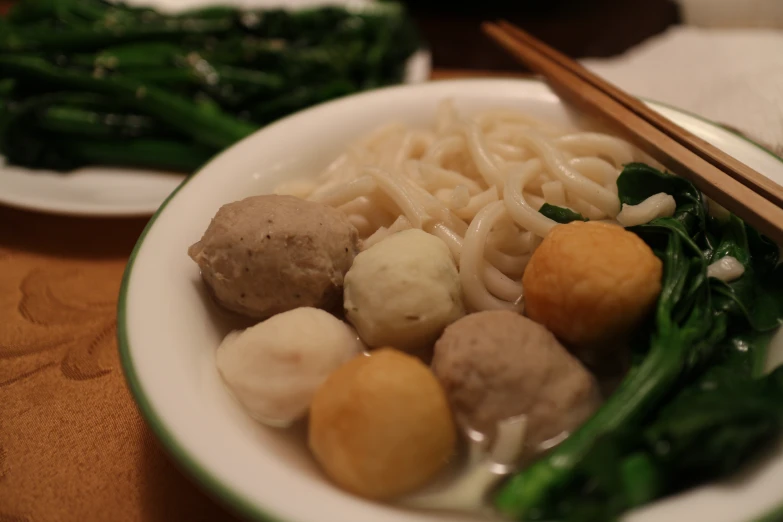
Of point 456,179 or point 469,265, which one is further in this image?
point 456,179

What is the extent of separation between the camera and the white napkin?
208cm

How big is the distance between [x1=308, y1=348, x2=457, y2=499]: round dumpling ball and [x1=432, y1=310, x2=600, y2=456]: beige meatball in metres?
0.05

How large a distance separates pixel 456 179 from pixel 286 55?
5.26 feet

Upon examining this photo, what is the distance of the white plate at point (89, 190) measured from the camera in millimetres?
2117

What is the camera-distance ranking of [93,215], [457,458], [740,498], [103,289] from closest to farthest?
1. [740,498]
2. [457,458]
3. [103,289]
4. [93,215]

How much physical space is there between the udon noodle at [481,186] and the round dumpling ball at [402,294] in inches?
5.8

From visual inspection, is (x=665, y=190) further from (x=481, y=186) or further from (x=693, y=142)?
(x=481, y=186)

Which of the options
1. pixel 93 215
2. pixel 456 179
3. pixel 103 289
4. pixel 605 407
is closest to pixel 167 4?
pixel 93 215

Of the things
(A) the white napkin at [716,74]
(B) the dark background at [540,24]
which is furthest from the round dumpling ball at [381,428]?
(B) the dark background at [540,24]

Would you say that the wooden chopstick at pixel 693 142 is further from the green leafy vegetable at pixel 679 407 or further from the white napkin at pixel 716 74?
the white napkin at pixel 716 74

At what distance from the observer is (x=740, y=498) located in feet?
2.91

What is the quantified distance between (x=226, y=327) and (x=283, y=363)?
10.8 inches

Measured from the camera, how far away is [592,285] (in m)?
1.14

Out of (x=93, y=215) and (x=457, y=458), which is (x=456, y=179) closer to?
(x=457, y=458)
